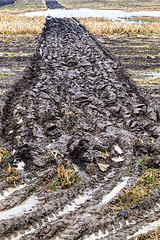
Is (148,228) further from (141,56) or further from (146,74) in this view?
(141,56)

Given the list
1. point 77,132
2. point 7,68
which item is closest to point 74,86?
point 77,132

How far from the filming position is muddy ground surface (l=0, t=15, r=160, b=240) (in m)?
2.99

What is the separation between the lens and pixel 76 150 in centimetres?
439

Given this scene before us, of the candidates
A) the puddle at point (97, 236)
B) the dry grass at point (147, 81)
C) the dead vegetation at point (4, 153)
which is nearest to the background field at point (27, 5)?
the dry grass at point (147, 81)

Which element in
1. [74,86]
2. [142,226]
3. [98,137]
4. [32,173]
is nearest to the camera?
[142,226]

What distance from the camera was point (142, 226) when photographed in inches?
116

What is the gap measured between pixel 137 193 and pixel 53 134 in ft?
7.58

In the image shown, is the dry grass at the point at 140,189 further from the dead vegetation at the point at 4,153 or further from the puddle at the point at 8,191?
the dead vegetation at the point at 4,153

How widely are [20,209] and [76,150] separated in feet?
5.22

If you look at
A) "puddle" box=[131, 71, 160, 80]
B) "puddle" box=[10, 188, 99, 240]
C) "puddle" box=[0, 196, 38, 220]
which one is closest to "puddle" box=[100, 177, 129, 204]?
"puddle" box=[10, 188, 99, 240]

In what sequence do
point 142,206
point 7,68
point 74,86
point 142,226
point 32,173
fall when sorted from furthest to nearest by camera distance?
point 7,68
point 74,86
point 32,173
point 142,206
point 142,226

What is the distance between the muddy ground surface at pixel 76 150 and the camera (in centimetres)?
299

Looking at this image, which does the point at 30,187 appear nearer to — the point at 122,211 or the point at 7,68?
the point at 122,211

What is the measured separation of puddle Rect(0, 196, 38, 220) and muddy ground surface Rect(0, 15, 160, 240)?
0.01m
